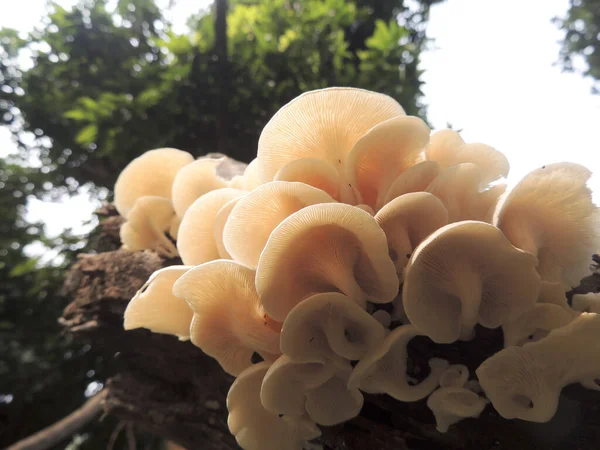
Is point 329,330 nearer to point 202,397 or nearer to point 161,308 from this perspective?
point 161,308

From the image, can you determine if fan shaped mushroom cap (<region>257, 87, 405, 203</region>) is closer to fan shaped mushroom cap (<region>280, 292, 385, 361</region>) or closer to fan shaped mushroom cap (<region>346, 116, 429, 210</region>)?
fan shaped mushroom cap (<region>346, 116, 429, 210</region>)

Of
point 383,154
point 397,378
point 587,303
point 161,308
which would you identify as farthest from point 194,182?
point 587,303

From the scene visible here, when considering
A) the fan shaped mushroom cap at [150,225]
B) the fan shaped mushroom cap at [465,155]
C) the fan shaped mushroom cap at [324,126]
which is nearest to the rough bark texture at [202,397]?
the fan shaped mushroom cap at [150,225]

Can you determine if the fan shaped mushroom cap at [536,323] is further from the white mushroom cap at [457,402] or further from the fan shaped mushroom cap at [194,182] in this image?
the fan shaped mushroom cap at [194,182]

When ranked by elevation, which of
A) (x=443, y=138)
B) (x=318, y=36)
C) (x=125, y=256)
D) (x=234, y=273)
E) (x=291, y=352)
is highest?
(x=318, y=36)

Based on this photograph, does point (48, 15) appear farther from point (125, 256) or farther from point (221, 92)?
point (125, 256)

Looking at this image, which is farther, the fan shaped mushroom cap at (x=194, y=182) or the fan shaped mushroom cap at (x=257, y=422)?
the fan shaped mushroom cap at (x=194, y=182)

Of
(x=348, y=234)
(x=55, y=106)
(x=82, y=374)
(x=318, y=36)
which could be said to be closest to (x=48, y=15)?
(x=55, y=106)
